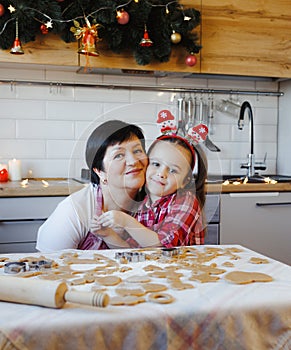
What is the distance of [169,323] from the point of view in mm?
819

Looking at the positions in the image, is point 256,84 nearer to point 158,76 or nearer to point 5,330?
point 158,76

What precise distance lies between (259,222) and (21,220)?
4.02 ft

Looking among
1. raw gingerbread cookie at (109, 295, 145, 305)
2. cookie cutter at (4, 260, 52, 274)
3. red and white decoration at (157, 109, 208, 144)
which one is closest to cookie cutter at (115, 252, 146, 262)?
cookie cutter at (4, 260, 52, 274)

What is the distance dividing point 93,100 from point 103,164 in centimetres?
160

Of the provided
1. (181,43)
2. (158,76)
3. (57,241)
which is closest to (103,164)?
(57,241)

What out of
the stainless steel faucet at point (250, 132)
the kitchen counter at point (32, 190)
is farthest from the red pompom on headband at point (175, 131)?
the stainless steel faucet at point (250, 132)

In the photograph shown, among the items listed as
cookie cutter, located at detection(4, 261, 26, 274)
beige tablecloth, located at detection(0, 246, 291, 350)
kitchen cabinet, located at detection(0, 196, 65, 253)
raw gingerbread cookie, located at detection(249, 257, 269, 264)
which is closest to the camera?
beige tablecloth, located at detection(0, 246, 291, 350)

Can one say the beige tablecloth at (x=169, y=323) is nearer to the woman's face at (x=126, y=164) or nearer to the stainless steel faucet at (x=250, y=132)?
the woman's face at (x=126, y=164)

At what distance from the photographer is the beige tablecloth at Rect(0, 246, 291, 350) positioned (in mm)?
765

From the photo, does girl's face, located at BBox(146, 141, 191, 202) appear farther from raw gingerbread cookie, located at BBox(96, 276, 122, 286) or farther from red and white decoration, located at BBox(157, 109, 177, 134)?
raw gingerbread cookie, located at BBox(96, 276, 122, 286)

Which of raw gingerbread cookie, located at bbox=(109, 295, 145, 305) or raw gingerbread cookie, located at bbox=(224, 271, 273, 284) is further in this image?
raw gingerbread cookie, located at bbox=(224, 271, 273, 284)

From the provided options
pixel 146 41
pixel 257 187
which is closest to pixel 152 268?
pixel 146 41

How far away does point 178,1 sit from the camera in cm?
260

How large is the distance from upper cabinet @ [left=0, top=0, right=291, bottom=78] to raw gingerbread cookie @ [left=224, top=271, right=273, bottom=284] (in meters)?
1.72
